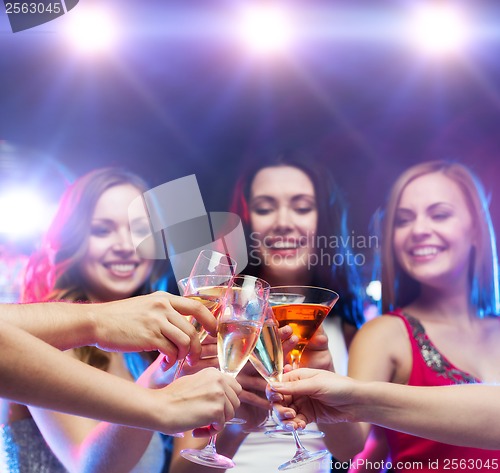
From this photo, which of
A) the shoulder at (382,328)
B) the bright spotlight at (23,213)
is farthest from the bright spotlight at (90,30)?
the shoulder at (382,328)

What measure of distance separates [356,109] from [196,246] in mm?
1212

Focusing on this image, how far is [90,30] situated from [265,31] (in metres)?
1.02

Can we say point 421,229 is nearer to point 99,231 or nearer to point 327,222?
point 327,222

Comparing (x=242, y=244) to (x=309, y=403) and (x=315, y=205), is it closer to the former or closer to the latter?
(x=315, y=205)

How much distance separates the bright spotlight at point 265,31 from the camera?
3932mm

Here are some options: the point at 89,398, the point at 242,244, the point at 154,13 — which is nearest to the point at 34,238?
the point at 242,244

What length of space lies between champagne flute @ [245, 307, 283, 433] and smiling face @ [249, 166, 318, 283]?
1857 millimetres

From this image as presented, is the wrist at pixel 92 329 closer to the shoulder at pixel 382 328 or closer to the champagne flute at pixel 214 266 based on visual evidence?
the champagne flute at pixel 214 266

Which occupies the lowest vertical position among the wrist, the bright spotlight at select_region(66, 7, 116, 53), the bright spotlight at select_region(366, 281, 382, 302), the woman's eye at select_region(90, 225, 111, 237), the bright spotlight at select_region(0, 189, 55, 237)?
the wrist

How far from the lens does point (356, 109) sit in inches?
153

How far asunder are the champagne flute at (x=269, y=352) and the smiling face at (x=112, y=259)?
→ 1.95 metres

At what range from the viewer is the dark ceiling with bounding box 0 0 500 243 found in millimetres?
3752

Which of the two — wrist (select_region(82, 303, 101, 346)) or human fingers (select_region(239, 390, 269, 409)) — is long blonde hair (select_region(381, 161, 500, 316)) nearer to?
human fingers (select_region(239, 390, 269, 409))

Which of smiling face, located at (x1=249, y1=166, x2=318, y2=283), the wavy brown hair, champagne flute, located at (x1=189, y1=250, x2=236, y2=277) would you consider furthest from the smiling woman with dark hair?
champagne flute, located at (x1=189, y1=250, x2=236, y2=277)
